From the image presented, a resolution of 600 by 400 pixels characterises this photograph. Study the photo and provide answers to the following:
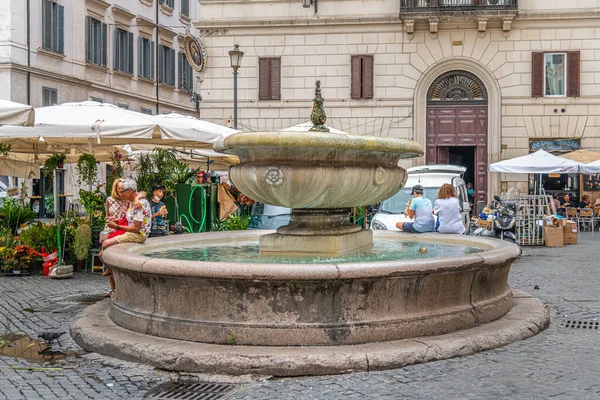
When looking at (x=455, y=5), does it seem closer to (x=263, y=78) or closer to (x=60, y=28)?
(x=263, y=78)

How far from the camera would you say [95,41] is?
32188 millimetres

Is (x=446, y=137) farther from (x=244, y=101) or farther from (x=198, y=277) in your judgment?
(x=198, y=277)

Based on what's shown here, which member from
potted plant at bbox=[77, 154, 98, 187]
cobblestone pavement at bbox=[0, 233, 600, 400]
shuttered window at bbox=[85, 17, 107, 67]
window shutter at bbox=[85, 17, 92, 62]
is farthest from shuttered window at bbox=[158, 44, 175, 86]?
cobblestone pavement at bbox=[0, 233, 600, 400]

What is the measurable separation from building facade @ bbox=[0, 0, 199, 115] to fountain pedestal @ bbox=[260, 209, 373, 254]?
2173 cm

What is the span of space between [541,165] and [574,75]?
5.61 metres

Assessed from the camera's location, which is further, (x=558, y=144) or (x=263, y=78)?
(x=263, y=78)

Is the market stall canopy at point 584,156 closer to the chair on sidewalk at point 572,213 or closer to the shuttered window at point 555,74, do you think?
the chair on sidewalk at point 572,213

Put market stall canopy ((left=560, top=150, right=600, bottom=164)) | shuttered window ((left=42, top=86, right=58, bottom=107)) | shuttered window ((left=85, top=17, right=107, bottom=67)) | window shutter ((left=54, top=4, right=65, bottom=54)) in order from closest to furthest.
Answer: market stall canopy ((left=560, top=150, right=600, bottom=164)), shuttered window ((left=42, top=86, right=58, bottom=107)), window shutter ((left=54, top=4, right=65, bottom=54)), shuttered window ((left=85, top=17, right=107, bottom=67))

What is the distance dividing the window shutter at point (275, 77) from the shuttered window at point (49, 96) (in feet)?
29.4

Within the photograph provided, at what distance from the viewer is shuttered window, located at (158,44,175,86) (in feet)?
125

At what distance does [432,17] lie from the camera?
2462 centimetres

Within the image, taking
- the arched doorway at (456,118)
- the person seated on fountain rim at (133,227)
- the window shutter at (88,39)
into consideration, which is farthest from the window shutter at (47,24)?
the person seated on fountain rim at (133,227)

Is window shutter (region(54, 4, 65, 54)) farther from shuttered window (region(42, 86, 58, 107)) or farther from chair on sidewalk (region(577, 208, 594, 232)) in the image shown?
chair on sidewalk (region(577, 208, 594, 232))

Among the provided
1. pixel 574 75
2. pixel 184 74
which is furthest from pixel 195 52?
pixel 184 74
